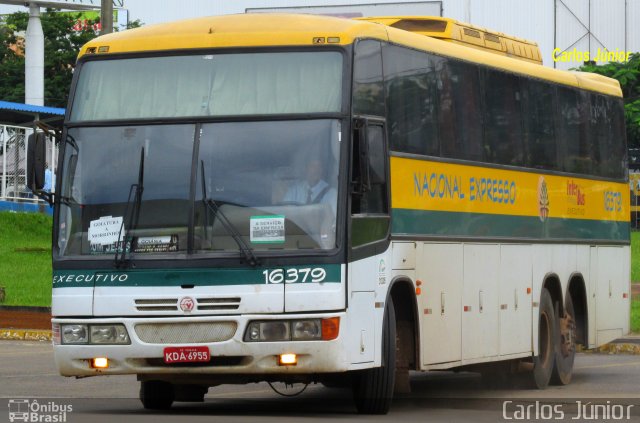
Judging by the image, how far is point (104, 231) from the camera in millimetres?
12758

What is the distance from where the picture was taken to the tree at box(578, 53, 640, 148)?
70812 mm

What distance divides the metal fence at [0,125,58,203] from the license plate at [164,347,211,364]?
3304 cm

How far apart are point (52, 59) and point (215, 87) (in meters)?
63.1

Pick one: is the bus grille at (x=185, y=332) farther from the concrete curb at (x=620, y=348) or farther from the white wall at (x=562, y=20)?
the white wall at (x=562, y=20)

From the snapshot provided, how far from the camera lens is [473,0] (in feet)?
272

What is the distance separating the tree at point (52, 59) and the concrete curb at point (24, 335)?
48985 mm

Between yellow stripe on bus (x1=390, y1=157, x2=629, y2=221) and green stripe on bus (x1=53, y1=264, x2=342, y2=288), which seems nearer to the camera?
green stripe on bus (x1=53, y1=264, x2=342, y2=288)

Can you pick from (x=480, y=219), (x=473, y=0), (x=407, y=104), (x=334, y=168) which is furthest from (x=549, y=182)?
(x=473, y=0)

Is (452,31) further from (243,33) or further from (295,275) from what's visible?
(295,275)

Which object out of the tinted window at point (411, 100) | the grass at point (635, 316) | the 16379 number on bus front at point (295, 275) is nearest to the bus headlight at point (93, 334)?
Answer: the 16379 number on bus front at point (295, 275)

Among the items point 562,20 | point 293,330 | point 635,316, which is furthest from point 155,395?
point 562,20

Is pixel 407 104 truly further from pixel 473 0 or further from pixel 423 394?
pixel 473 0

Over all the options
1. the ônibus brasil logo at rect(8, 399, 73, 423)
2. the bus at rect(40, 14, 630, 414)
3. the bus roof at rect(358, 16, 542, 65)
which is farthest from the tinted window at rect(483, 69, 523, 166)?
the ônibus brasil logo at rect(8, 399, 73, 423)

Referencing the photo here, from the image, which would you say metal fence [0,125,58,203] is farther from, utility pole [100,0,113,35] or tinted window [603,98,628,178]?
tinted window [603,98,628,178]
